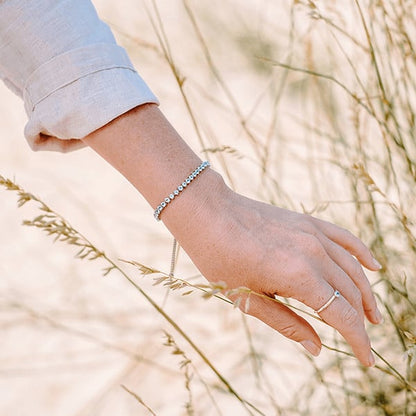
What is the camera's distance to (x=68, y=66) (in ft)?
2.98

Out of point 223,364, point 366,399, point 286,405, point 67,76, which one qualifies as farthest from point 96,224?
point 67,76

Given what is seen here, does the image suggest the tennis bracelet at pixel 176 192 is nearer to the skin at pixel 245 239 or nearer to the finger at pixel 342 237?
the skin at pixel 245 239

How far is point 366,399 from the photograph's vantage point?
4.83 feet

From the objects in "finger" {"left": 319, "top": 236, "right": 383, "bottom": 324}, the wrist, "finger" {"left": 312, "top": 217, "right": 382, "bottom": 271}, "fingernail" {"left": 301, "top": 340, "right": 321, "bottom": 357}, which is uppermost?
"finger" {"left": 312, "top": 217, "right": 382, "bottom": 271}

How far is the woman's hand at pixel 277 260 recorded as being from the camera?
2.75 feet

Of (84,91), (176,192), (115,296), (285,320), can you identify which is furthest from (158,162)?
(115,296)

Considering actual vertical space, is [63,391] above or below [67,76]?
below

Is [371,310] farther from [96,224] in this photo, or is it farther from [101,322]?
[96,224]

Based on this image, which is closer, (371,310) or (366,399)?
(371,310)

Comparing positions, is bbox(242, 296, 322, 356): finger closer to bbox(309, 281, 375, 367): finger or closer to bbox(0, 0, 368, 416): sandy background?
bbox(309, 281, 375, 367): finger

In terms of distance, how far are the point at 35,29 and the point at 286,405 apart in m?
1.12

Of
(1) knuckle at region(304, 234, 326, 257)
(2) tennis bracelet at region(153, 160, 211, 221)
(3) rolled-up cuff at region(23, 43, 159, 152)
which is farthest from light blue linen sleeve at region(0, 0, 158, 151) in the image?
(1) knuckle at region(304, 234, 326, 257)

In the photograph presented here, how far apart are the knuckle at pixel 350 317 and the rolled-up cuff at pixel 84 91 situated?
1.28 feet

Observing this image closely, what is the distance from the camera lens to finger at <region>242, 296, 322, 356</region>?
2.87 ft
